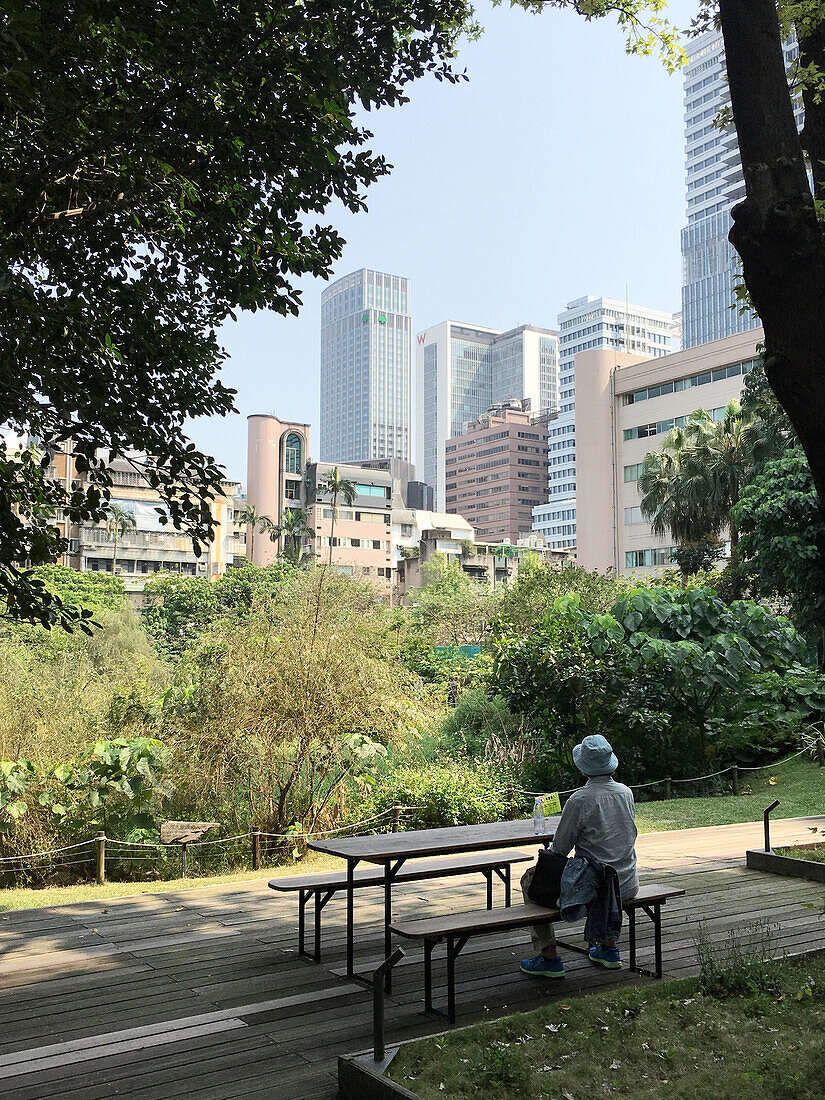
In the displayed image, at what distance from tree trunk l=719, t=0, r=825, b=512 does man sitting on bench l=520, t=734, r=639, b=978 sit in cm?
203

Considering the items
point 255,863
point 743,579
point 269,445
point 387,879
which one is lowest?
point 255,863

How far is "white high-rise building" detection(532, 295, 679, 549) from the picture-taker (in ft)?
488

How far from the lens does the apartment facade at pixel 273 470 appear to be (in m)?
92.8

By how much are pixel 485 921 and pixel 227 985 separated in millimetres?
1600

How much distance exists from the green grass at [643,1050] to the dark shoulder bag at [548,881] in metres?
0.58

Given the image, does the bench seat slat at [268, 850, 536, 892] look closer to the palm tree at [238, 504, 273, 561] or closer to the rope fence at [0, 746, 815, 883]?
the rope fence at [0, 746, 815, 883]

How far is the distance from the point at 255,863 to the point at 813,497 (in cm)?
1239

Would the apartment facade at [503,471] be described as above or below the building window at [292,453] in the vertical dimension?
above

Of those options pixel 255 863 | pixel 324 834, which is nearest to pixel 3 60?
A: pixel 255 863

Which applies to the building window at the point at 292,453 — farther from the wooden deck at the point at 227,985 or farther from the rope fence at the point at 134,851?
the wooden deck at the point at 227,985

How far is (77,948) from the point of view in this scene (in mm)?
6234

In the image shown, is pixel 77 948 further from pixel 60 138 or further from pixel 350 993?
pixel 60 138

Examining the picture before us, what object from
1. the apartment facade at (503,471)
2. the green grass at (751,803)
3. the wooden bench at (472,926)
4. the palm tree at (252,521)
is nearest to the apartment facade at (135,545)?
Result: the palm tree at (252,521)

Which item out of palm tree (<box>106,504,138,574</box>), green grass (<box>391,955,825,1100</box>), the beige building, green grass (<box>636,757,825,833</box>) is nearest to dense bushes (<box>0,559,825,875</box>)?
green grass (<box>636,757,825,833</box>)
